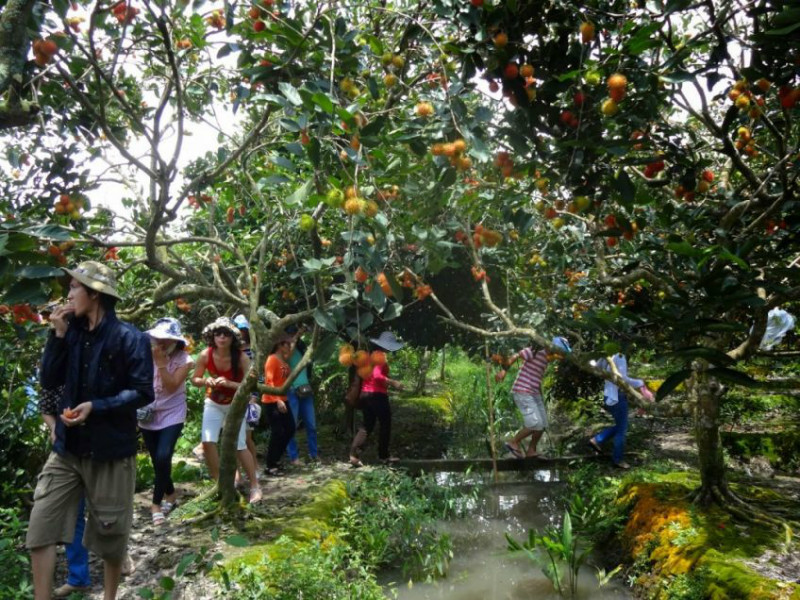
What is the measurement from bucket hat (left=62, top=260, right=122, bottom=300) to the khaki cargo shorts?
0.76 metres

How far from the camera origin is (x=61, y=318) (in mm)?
2723

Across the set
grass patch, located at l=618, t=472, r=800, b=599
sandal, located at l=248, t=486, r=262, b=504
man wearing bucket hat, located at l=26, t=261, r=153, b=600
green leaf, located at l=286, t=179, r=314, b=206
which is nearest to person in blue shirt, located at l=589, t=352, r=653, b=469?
grass patch, located at l=618, t=472, r=800, b=599

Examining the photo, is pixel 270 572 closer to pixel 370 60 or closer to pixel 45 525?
pixel 45 525

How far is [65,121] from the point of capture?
3.84 m

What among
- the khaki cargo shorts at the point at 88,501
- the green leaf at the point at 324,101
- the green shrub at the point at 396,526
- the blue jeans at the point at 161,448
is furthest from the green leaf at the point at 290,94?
the green shrub at the point at 396,526

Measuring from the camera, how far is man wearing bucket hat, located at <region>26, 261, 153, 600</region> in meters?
2.63

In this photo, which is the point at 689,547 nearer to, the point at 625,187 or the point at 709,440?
the point at 709,440

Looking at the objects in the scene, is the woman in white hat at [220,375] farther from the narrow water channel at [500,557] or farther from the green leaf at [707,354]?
the green leaf at [707,354]

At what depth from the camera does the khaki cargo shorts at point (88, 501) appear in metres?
2.63

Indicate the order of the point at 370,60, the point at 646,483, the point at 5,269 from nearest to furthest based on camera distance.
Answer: the point at 5,269
the point at 370,60
the point at 646,483

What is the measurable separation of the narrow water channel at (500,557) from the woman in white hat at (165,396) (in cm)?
181

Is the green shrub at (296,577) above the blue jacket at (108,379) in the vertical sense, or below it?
below

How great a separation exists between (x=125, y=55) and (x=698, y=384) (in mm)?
4419

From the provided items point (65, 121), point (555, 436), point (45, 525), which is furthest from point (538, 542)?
point (555, 436)
